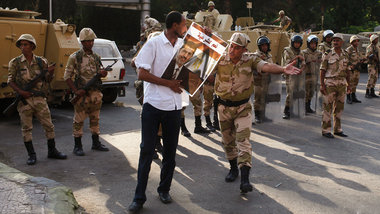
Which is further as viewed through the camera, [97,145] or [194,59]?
[97,145]

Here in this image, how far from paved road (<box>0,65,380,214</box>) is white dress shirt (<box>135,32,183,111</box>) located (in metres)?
1.11

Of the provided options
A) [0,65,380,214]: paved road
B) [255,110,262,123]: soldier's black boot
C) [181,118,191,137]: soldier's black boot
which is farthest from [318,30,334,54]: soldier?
[181,118,191,137]: soldier's black boot

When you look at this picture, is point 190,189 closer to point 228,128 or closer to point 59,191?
point 228,128

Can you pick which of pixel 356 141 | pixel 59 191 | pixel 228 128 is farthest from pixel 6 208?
pixel 356 141

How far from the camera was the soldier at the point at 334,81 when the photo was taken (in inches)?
342

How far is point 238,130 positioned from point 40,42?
624cm

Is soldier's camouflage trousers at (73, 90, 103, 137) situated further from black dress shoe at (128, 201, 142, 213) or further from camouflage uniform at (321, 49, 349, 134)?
camouflage uniform at (321, 49, 349, 134)

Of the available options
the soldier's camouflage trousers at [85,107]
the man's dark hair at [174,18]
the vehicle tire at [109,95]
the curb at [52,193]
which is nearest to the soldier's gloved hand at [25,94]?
the soldier's camouflage trousers at [85,107]

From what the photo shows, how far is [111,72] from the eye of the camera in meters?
12.2

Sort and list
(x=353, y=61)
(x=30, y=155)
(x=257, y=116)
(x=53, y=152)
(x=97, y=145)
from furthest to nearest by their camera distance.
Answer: (x=353, y=61)
(x=257, y=116)
(x=97, y=145)
(x=53, y=152)
(x=30, y=155)

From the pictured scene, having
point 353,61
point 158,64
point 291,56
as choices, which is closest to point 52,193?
point 158,64

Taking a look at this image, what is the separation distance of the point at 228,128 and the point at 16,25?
593 cm

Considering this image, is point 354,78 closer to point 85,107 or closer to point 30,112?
point 85,107

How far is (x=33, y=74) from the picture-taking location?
6926 mm
